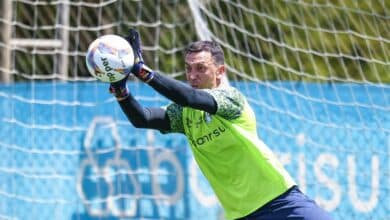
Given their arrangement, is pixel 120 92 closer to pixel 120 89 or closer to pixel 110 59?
pixel 120 89

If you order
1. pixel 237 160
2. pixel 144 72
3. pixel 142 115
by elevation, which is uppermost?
pixel 144 72

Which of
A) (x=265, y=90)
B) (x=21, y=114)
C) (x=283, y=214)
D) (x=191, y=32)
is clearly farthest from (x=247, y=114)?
(x=191, y=32)

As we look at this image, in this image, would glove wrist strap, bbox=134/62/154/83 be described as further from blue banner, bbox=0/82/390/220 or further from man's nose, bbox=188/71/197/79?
blue banner, bbox=0/82/390/220

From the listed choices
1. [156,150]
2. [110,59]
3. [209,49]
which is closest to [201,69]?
[209,49]

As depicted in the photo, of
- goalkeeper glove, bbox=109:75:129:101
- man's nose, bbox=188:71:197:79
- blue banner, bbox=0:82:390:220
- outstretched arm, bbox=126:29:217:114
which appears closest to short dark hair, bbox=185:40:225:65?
man's nose, bbox=188:71:197:79

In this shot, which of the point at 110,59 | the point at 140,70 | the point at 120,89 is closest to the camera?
the point at 110,59

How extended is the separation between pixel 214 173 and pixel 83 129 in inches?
106

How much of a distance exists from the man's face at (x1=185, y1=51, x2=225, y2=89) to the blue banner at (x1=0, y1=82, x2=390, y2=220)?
8.09ft

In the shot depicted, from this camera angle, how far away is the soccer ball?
4688 millimetres

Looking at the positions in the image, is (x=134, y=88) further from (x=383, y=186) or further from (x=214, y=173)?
(x=214, y=173)

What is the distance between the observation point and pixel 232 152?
523cm

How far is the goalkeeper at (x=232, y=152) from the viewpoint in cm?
516

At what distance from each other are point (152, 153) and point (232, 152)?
262cm

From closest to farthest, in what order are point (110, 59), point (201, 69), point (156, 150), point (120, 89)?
point (110, 59)
point (120, 89)
point (201, 69)
point (156, 150)
